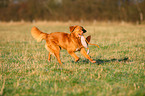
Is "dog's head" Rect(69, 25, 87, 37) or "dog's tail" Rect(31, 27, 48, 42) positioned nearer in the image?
"dog's head" Rect(69, 25, 87, 37)

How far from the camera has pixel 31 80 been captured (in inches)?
172

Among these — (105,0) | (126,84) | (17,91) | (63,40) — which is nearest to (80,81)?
(126,84)

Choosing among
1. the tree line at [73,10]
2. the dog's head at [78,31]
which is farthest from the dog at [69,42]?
the tree line at [73,10]

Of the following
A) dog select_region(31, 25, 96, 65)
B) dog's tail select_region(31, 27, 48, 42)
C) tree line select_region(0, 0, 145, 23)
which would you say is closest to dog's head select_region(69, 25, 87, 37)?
dog select_region(31, 25, 96, 65)

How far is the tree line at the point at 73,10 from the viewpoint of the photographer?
132 ft

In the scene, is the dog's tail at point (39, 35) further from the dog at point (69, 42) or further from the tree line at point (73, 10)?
the tree line at point (73, 10)

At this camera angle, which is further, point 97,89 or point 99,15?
point 99,15

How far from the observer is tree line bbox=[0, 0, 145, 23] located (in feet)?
132

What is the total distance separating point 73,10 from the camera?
4397 cm

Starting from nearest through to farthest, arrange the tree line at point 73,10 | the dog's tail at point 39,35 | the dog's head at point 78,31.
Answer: the dog's head at point 78,31
the dog's tail at point 39,35
the tree line at point 73,10

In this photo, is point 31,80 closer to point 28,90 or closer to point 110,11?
point 28,90

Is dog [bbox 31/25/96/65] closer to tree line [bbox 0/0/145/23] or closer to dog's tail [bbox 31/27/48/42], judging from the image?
dog's tail [bbox 31/27/48/42]

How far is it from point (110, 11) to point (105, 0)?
3.66m

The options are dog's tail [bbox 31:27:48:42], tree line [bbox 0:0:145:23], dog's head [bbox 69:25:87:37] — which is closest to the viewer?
dog's head [bbox 69:25:87:37]
